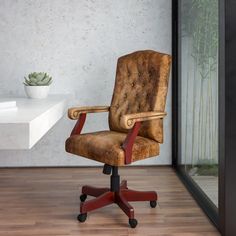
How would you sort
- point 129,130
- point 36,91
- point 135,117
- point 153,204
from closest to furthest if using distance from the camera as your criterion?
point 135,117, point 129,130, point 153,204, point 36,91

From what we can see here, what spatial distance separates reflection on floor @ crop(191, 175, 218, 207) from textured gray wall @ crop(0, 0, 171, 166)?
4.29 ft

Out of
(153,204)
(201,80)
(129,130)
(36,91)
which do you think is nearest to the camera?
(129,130)

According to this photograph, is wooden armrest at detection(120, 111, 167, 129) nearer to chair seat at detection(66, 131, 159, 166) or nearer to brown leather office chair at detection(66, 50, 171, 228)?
brown leather office chair at detection(66, 50, 171, 228)

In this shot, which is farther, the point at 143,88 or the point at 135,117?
the point at 143,88

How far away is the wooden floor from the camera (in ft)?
7.88

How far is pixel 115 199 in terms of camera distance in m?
2.67

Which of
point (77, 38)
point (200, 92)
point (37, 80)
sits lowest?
point (200, 92)

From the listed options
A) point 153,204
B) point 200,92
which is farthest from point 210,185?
point 200,92

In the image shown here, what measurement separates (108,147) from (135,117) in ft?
0.78

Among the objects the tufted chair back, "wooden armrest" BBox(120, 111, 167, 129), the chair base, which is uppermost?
the tufted chair back

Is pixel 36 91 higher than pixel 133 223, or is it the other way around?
pixel 36 91

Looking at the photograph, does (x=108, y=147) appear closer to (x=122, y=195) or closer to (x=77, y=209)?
(x=122, y=195)

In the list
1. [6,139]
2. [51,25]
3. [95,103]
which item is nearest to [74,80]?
[95,103]

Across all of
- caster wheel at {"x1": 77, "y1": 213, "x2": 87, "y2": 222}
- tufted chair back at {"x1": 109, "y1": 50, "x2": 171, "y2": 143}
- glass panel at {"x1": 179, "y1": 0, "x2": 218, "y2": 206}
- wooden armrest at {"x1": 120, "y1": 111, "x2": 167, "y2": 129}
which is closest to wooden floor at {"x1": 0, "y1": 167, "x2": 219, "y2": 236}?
caster wheel at {"x1": 77, "y1": 213, "x2": 87, "y2": 222}
